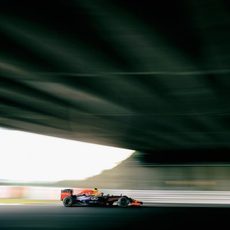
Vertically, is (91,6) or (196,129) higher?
(196,129)

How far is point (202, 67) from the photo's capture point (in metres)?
10.3

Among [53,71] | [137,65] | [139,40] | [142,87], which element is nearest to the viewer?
[139,40]

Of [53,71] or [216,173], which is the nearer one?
[53,71]

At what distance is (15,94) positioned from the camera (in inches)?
541

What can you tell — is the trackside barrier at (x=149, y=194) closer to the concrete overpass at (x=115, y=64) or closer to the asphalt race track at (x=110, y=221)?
the concrete overpass at (x=115, y=64)

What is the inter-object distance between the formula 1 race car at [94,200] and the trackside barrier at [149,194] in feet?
14.0

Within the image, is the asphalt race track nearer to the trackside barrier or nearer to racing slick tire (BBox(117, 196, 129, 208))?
racing slick tire (BBox(117, 196, 129, 208))

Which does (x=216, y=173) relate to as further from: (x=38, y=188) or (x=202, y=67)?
(x=202, y=67)

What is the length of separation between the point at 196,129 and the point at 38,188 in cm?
1241

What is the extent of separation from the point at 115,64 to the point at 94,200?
11421mm

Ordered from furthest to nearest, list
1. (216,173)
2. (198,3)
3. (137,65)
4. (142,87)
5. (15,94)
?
(216,173), (15,94), (142,87), (137,65), (198,3)

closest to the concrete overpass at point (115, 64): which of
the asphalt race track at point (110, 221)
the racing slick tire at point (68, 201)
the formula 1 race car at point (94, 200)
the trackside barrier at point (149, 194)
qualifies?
the formula 1 race car at point (94, 200)

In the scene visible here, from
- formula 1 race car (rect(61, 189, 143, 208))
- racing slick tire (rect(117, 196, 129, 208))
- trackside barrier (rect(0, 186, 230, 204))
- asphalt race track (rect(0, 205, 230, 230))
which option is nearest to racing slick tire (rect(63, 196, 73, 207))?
formula 1 race car (rect(61, 189, 143, 208))

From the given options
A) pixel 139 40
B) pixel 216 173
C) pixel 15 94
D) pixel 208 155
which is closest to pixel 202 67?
pixel 139 40
